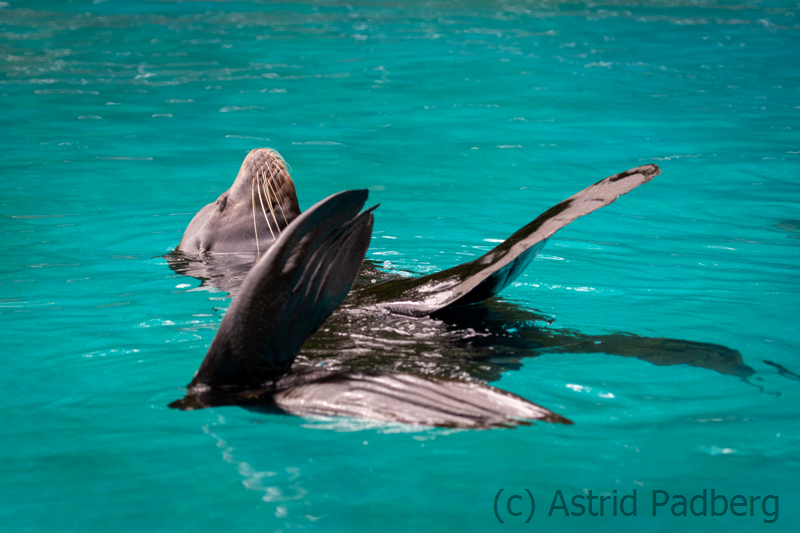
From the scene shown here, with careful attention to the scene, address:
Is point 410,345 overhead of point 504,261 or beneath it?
beneath

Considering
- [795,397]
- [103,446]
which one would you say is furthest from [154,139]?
[795,397]

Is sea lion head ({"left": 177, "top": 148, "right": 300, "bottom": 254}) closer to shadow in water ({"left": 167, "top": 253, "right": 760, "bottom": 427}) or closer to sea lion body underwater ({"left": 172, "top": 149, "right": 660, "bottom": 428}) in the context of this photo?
shadow in water ({"left": 167, "top": 253, "right": 760, "bottom": 427})

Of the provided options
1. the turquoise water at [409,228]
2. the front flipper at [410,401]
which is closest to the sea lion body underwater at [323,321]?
the front flipper at [410,401]

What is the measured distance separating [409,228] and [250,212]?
1.87 metres

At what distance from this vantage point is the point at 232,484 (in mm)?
2363

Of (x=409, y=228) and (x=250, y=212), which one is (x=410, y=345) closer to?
(x=250, y=212)

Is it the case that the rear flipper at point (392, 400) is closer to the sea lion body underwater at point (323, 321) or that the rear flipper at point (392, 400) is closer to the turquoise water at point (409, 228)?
the sea lion body underwater at point (323, 321)

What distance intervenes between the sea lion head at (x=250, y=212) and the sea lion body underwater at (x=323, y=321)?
5.27 ft

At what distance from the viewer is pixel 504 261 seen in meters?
2.90

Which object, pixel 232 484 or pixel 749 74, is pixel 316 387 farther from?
pixel 749 74

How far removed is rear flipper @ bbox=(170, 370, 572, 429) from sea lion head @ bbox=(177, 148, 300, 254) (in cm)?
183

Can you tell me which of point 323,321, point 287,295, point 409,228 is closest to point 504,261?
point 323,321

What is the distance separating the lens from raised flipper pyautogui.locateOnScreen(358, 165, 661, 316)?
285 centimetres

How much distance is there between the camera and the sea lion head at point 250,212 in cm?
439
